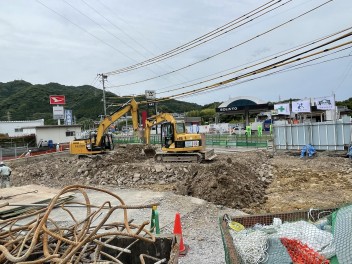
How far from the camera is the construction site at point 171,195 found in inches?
130

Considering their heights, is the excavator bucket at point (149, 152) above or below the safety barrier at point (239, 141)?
below

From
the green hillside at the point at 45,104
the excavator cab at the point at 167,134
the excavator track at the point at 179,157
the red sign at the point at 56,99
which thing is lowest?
the excavator track at the point at 179,157

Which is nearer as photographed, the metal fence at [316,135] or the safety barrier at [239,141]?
the metal fence at [316,135]

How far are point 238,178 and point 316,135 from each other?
35.4ft

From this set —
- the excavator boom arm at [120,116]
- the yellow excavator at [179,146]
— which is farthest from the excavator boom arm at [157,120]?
the excavator boom arm at [120,116]

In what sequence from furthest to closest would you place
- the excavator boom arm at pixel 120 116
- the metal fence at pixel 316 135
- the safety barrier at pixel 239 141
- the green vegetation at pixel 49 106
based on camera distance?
the green vegetation at pixel 49 106 → the safety barrier at pixel 239 141 → the excavator boom arm at pixel 120 116 → the metal fence at pixel 316 135

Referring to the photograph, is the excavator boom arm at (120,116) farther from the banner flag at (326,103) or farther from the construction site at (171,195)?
the banner flag at (326,103)

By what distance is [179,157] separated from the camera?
A: 69.3ft

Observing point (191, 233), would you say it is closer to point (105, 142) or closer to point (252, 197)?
point (252, 197)

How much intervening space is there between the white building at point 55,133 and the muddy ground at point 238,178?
24.3 metres

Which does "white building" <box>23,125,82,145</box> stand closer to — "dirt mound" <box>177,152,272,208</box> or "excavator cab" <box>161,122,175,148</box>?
"excavator cab" <box>161,122,175,148</box>

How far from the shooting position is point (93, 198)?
1197cm

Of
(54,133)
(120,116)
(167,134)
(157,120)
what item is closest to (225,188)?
(167,134)

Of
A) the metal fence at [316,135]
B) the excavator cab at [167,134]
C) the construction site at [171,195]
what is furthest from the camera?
the excavator cab at [167,134]
